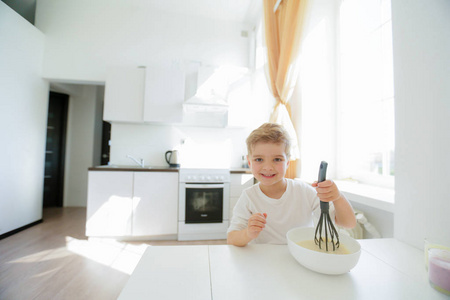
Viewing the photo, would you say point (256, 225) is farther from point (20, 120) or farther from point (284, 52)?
point (20, 120)

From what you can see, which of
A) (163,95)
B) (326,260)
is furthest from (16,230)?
(326,260)

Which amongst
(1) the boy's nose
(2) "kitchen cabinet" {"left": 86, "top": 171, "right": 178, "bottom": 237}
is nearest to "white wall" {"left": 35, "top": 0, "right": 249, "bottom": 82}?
(2) "kitchen cabinet" {"left": 86, "top": 171, "right": 178, "bottom": 237}

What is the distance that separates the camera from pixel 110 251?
206cm

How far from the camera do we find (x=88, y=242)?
2254 mm

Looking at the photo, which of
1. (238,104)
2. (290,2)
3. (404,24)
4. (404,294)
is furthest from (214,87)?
(404,294)

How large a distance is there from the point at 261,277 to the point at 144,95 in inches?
102

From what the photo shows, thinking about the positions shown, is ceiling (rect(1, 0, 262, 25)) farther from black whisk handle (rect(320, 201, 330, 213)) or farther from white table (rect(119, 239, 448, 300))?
white table (rect(119, 239, 448, 300))

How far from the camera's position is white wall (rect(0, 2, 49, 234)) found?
2.30m

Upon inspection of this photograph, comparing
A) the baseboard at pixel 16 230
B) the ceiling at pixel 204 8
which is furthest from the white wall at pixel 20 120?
the ceiling at pixel 204 8

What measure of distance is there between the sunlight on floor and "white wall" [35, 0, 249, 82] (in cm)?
212

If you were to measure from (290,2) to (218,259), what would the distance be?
2.02 m

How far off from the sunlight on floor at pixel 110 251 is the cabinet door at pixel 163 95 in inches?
59.0

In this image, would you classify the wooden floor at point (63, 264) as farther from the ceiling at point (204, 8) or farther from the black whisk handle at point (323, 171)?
the ceiling at point (204, 8)

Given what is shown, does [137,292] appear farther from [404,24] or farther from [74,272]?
[74,272]
